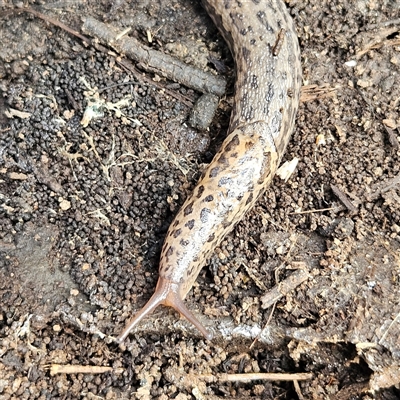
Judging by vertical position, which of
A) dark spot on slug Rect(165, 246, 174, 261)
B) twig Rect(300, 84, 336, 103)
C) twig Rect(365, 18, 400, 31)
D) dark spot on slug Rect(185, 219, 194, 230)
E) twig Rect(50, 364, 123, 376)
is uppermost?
twig Rect(365, 18, 400, 31)

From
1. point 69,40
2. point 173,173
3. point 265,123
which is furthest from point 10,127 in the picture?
point 265,123

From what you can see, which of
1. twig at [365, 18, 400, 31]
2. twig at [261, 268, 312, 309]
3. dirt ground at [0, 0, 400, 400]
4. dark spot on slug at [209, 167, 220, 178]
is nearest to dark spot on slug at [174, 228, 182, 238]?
dirt ground at [0, 0, 400, 400]

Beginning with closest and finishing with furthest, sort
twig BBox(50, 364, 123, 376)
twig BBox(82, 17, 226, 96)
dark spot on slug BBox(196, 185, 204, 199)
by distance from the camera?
1. twig BBox(50, 364, 123, 376)
2. dark spot on slug BBox(196, 185, 204, 199)
3. twig BBox(82, 17, 226, 96)

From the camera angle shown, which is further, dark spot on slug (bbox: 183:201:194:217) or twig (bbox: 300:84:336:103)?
twig (bbox: 300:84:336:103)

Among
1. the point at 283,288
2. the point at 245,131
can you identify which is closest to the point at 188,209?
the point at 245,131

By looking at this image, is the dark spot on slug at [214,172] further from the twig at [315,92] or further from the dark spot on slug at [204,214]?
the twig at [315,92]

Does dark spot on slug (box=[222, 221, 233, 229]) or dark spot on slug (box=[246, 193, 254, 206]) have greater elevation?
dark spot on slug (box=[246, 193, 254, 206])

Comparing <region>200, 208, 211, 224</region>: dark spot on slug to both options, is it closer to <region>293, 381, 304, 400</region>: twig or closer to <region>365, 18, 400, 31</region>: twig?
<region>293, 381, 304, 400</region>: twig

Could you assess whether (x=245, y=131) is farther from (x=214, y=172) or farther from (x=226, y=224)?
(x=226, y=224)

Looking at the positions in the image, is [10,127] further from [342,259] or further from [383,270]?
[383,270]
